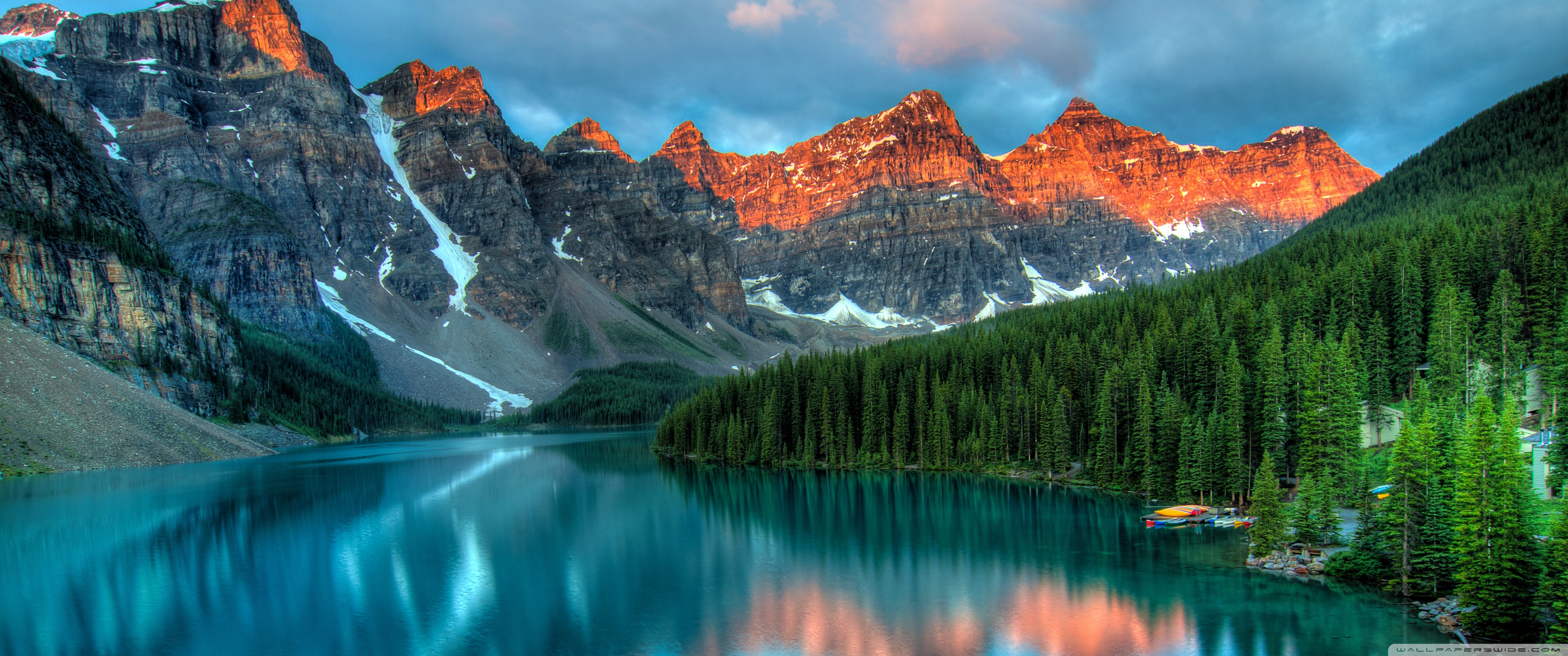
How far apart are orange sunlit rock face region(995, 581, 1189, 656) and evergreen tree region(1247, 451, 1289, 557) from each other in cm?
850

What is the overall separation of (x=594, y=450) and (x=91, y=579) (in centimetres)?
8165

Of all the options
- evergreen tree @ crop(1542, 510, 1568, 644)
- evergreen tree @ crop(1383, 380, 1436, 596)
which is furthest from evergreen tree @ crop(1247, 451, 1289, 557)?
evergreen tree @ crop(1542, 510, 1568, 644)

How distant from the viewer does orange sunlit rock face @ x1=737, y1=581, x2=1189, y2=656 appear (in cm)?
2706

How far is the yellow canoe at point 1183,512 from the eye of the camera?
1900 inches

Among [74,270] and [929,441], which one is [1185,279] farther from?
[74,270]

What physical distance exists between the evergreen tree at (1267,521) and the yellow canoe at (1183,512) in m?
10.4

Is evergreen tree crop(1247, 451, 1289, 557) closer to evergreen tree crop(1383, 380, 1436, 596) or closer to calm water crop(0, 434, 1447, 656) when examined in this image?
calm water crop(0, 434, 1447, 656)

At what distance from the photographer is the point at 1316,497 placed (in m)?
37.2

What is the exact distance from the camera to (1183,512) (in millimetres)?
48469

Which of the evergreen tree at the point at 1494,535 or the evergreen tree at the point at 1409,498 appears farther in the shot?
the evergreen tree at the point at 1409,498

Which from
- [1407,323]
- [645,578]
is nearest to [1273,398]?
[1407,323]

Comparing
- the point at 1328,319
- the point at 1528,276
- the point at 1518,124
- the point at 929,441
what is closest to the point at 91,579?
the point at 929,441

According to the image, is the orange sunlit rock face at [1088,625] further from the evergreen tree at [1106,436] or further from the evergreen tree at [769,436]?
the evergreen tree at [769,436]

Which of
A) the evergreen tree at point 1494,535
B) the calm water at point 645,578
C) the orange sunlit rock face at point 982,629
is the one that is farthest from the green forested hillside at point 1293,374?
the orange sunlit rock face at point 982,629
